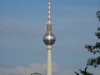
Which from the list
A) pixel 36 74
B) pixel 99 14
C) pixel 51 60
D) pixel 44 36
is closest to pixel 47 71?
pixel 51 60

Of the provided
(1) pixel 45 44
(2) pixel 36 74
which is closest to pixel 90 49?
(2) pixel 36 74

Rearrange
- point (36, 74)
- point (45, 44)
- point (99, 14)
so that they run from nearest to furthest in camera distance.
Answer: point (99, 14)
point (36, 74)
point (45, 44)

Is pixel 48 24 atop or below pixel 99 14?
atop

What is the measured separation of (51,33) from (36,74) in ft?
191

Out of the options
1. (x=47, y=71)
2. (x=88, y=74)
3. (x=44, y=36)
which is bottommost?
(x=88, y=74)

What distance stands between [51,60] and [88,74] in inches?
4837

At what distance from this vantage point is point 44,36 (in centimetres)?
16062

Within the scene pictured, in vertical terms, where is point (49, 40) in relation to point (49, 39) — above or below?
below

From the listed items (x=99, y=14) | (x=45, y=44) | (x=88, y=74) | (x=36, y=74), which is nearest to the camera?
(x=88, y=74)

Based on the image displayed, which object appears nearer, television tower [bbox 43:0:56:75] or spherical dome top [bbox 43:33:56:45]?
spherical dome top [bbox 43:33:56:45]

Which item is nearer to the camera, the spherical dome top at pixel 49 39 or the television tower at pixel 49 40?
the spherical dome top at pixel 49 39

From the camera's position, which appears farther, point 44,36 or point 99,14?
point 44,36

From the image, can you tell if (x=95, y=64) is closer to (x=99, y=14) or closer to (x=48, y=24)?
(x=99, y=14)

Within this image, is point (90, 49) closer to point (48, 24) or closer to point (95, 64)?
point (95, 64)
